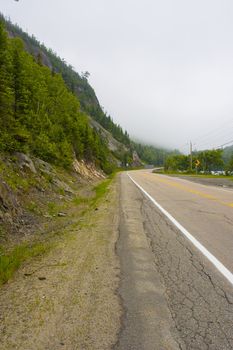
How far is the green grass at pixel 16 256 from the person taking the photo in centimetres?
437

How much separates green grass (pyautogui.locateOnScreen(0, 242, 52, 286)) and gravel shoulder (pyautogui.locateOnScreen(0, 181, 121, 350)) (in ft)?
0.49

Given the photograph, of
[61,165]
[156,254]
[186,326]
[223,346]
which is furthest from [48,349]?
[61,165]

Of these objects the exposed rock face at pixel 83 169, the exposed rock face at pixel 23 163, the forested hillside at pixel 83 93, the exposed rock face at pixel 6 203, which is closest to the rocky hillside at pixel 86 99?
the forested hillside at pixel 83 93

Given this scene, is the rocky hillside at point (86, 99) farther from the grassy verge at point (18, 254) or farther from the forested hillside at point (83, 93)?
the grassy verge at point (18, 254)

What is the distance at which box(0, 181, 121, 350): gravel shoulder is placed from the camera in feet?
8.80

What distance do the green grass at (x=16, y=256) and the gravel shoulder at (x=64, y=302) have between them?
0.49ft

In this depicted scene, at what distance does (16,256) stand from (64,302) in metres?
2.41

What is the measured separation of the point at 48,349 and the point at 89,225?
225 inches

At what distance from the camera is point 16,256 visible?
17.7 feet

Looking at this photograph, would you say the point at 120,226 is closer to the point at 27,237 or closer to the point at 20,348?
the point at 27,237

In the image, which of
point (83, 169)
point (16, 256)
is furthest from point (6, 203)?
point (83, 169)

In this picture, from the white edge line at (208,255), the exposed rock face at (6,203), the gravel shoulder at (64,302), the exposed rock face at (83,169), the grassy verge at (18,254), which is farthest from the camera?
the exposed rock face at (83,169)

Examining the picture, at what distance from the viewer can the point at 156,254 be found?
536 cm

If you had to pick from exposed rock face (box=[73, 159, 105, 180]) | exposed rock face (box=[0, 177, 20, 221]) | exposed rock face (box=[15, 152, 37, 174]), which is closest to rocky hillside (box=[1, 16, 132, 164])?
exposed rock face (box=[73, 159, 105, 180])
